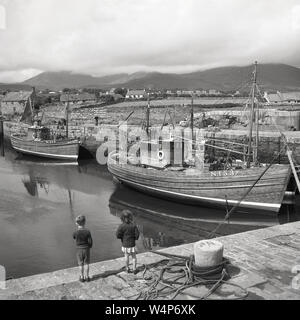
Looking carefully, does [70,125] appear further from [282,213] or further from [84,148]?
[282,213]

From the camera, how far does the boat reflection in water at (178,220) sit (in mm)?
Result: 14455

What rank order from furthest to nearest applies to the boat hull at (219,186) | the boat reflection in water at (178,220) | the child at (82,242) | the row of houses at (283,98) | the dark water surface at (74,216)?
the row of houses at (283,98) < the boat hull at (219,186) < the boat reflection in water at (178,220) < the dark water surface at (74,216) < the child at (82,242)

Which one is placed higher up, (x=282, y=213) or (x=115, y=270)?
(x=115, y=270)

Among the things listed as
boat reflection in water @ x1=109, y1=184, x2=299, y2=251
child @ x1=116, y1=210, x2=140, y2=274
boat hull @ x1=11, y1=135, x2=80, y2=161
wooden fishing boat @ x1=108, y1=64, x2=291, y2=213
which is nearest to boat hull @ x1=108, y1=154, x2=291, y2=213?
wooden fishing boat @ x1=108, y1=64, x2=291, y2=213

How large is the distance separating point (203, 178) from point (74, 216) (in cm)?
611

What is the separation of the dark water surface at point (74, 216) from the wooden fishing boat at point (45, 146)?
631 cm

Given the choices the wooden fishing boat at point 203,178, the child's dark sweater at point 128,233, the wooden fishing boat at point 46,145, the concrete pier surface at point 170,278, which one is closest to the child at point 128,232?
the child's dark sweater at point 128,233

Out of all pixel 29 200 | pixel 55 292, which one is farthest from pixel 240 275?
pixel 29 200

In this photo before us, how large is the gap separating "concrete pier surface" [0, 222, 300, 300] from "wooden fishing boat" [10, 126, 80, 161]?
974 inches

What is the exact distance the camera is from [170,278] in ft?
23.6

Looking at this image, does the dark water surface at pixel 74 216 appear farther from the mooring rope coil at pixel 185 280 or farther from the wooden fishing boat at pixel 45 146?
the wooden fishing boat at pixel 45 146

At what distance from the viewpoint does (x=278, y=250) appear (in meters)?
8.70

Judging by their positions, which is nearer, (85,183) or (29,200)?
(29,200)
